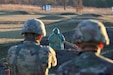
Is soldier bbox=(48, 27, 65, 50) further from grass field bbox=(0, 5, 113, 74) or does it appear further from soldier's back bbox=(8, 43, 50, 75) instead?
soldier's back bbox=(8, 43, 50, 75)

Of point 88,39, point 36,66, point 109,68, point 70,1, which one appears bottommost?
point 70,1

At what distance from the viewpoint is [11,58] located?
672 cm

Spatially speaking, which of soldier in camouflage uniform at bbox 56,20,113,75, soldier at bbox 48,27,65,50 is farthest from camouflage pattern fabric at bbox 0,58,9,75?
soldier in camouflage uniform at bbox 56,20,113,75

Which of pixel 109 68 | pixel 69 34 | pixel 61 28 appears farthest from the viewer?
pixel 61 28

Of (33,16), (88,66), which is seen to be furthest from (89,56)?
(33,16)

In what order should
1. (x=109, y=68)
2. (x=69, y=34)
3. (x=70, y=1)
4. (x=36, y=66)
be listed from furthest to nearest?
(x=70, y=1), (x=69, y=34), (x=36, y=66), (x=109, y=68)

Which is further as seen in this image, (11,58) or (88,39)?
(11,58)

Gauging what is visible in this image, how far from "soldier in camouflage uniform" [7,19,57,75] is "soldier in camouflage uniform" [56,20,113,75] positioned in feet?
5.40

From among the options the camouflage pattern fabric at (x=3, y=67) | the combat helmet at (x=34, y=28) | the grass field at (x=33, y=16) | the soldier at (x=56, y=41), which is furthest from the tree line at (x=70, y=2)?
the combat helmet at (x=34, y=28)

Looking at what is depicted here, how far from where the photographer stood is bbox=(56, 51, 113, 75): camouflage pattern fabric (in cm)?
486

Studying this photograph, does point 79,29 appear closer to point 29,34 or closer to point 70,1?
point 29,34

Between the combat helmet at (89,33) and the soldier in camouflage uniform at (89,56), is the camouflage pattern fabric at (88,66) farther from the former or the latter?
the combat helmet at (89,33)

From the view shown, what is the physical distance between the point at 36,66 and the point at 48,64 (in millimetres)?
181

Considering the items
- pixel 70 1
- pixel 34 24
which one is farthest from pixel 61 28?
pixel 70 1
